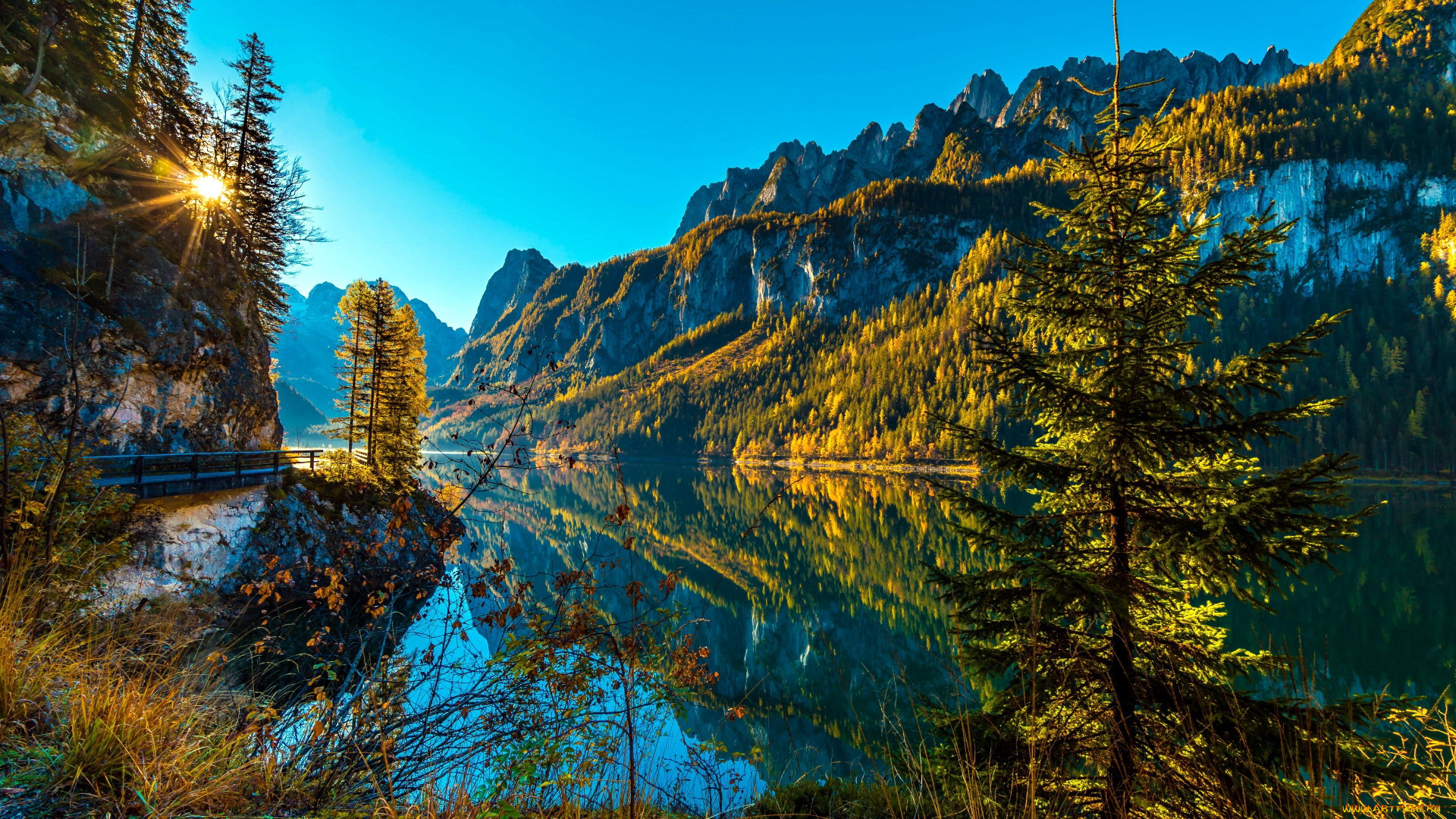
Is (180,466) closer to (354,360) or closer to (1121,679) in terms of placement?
(354,360)

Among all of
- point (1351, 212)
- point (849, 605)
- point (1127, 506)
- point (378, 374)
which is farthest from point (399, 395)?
point (1351, 212)

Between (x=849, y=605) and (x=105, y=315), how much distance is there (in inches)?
1165

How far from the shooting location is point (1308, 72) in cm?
16638

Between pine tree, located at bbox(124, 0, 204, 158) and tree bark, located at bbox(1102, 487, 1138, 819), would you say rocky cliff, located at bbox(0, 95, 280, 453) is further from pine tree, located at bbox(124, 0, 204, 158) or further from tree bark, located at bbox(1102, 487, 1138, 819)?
tree bark, located at bbox(1102, 487, 1138, 819)

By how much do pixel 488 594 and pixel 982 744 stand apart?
15.3 feet

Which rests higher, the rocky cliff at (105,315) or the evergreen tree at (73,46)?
the evergreen tree at (73,46)

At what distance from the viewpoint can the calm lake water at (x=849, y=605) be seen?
14633 millimetres

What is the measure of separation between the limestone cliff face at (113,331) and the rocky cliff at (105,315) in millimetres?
33

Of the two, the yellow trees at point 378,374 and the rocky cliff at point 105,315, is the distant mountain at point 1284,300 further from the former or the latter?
the rocky cliff at point 105,315

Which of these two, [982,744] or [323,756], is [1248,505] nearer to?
[982,744]

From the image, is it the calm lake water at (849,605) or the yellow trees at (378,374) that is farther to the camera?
the yellow trees at (378,374)

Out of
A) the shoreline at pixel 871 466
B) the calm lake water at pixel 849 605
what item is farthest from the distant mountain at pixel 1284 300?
the calm lake water at pixel 849 605

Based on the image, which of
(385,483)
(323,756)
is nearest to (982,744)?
(323,756)

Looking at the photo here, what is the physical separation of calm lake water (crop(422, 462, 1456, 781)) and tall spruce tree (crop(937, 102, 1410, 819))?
0.71 metres
